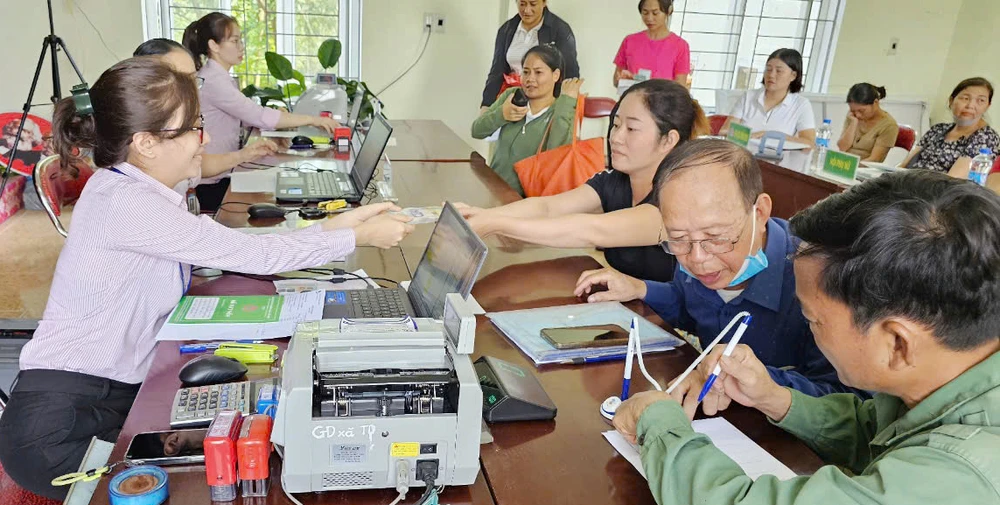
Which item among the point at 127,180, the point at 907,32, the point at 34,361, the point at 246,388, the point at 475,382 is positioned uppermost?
the point at 907,32

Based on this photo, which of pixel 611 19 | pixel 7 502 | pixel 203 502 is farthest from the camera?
pixel 611 19

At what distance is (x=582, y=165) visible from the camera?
2.69 meters

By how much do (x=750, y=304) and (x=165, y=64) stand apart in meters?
1.34

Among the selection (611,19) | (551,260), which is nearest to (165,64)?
(551,260)

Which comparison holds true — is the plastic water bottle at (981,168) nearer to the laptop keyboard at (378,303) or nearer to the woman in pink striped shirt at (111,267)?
the laptop keyboard at (378,303)

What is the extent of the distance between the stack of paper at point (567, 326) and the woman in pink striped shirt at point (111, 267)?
1.89 ft

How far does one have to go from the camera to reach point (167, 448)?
38.9 inches

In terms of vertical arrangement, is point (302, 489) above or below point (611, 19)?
below

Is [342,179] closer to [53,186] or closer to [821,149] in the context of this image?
[53,186]

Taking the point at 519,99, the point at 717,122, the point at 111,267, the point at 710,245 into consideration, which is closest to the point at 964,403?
the point at 710,245

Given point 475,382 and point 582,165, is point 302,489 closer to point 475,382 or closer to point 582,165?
point 475,382

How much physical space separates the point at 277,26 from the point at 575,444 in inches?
207

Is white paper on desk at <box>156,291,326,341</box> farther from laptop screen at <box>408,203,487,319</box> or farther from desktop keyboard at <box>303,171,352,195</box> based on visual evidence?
desktop keyboard at <box>303,171,352,195</box>

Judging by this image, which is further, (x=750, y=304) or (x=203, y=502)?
(x=750, y=304)
